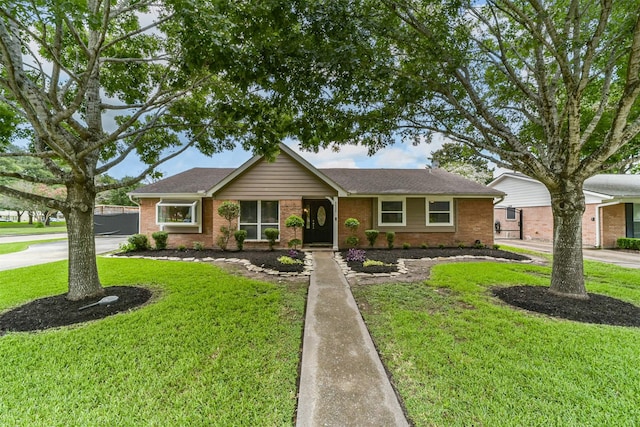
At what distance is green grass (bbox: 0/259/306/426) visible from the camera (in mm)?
2322

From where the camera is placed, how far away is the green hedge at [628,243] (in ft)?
41.3

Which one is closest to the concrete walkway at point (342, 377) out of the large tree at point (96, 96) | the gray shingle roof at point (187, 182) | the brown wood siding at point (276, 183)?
the large tree at point (96, 96)

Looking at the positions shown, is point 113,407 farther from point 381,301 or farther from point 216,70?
point 216,70

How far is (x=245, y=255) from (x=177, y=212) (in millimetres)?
4370

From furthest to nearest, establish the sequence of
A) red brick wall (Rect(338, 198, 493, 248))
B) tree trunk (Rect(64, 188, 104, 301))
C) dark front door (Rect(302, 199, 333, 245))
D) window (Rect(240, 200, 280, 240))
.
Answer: dark front door (Rect(302, 199, 333, 245)) < red brick wall (Rect(338, 198, 493, 248)) < window (Rect(240, 200, 280, 240)) < tree trunk (Rect(64, 188, 104, 301))

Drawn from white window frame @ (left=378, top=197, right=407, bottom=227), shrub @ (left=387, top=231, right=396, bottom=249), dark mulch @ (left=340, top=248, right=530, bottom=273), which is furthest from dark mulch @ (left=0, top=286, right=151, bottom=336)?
white window frame @ (left=378, top=197, right=407, bottom=227)

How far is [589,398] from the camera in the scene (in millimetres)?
2477

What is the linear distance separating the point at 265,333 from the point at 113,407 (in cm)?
180

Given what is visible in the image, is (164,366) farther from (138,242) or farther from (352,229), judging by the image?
(138,242)

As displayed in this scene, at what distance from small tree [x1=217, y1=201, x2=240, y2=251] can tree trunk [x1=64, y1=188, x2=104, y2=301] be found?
564 cm

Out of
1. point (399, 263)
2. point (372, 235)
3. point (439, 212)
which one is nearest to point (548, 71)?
point (399, 263)

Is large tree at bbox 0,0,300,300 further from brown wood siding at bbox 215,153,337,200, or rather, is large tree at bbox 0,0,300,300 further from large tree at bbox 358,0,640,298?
brown wood siding at bbox 215,153,337,200

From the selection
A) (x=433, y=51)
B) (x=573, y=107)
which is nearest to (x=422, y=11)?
(x=433, y=51)

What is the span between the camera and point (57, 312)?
177 inches
